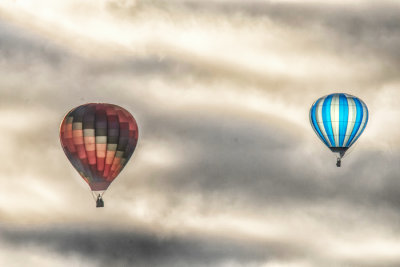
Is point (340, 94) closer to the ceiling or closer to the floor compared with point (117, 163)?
closer to the ceiling

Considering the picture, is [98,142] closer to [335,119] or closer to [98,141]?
[98,141]

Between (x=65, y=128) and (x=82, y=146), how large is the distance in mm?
2292

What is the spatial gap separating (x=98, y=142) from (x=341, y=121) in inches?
946

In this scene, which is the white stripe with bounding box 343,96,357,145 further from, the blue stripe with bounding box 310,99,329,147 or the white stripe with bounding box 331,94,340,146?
the blue stripe with bounding box 310,99,329,147

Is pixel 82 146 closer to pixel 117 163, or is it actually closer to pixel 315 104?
pixel 117 163

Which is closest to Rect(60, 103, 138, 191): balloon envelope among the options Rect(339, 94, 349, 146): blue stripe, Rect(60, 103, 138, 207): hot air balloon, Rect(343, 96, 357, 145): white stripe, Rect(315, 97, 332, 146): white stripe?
Rect(60, 103, 138, 207): hot air balloon

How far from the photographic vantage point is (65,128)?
398ft

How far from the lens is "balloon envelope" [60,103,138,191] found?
120 meters

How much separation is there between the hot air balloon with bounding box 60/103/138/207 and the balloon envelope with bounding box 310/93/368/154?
792 inches

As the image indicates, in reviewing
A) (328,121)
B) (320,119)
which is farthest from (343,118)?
(320,119)

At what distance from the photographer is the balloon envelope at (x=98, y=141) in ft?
393

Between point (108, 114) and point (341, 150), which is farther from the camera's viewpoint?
point (341, 150)


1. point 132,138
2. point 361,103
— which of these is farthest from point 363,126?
point 132,138

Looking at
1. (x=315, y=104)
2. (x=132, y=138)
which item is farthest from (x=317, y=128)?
(x=132, y=138)
